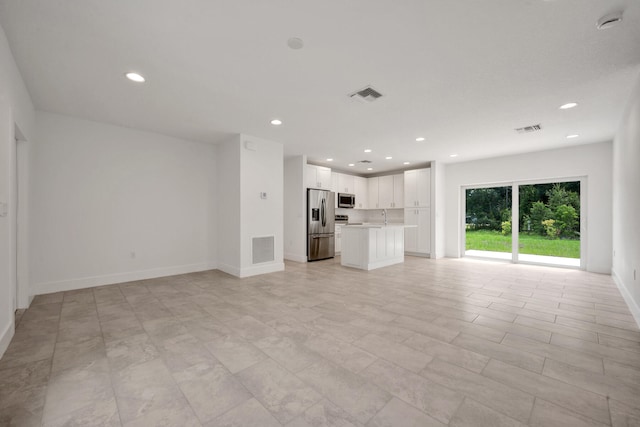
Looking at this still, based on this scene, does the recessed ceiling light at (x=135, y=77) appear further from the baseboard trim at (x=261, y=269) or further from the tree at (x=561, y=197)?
the tree at (x=561, y=197)

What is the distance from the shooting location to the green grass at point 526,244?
5953 millimetres

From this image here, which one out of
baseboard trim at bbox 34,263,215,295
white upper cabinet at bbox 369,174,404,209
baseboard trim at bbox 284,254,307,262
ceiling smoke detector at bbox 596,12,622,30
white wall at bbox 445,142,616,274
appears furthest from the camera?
white upper cabinet at bbox 369,174,404,209

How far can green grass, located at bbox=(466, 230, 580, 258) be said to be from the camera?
5.95 meters

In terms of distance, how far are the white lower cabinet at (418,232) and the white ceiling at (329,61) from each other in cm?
345

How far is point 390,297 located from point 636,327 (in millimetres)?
2508

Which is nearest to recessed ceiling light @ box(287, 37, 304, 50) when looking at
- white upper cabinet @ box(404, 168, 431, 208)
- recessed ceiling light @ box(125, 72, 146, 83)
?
recessed ceiling light @ box(125, 72, 146, 83)

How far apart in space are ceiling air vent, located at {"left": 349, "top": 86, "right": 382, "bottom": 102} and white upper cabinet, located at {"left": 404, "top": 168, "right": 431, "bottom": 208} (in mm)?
4711

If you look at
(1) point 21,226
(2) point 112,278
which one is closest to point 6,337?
(1) point 21,226

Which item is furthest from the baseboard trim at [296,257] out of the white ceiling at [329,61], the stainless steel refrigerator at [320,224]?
the white ceiling at [329,61]

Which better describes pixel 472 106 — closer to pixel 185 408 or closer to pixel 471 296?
pixel 471 296

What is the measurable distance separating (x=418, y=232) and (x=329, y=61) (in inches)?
241

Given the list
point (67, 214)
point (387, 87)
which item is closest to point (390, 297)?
point (387, 87)

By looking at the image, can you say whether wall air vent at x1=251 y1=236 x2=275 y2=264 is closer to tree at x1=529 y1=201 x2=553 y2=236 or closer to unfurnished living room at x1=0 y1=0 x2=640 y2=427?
unfurnished living room at x1=0 y1=0 x2=640 y2=427

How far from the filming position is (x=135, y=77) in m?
2.95
